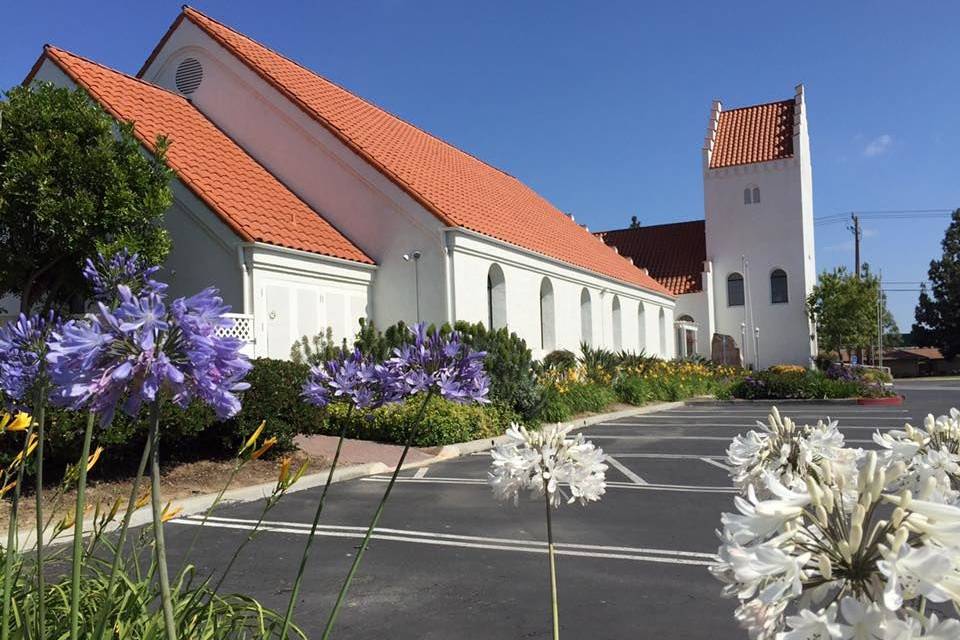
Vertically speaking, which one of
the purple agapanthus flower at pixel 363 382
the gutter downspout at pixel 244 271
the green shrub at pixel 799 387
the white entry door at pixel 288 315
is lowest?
the green shrub at pixel 799 387

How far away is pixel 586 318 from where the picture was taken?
30.1 metres

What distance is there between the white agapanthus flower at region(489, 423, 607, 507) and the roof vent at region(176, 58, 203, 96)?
922 inches

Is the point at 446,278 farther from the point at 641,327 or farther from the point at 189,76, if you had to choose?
the point at 641,327

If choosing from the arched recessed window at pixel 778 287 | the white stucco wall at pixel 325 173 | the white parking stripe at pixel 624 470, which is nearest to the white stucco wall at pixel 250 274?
the white stucco wall at pixel 325 173

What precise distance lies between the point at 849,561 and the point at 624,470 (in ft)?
37.7

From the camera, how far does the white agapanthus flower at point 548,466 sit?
2.71 metres

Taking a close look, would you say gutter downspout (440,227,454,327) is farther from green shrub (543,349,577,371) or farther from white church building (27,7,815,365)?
green shrub (543,349,577,371)

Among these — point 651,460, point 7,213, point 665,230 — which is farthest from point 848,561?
point 665,230

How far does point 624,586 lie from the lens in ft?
20.0

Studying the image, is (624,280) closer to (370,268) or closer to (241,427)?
(370,268)

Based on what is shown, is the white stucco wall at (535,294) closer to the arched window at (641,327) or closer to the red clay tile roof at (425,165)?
the arched window at (641,327)

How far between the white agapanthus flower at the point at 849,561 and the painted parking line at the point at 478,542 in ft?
18.7

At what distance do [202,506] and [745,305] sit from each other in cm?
4106

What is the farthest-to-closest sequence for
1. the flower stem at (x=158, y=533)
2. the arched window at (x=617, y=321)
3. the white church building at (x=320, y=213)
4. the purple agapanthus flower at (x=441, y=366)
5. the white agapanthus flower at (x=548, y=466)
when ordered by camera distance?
1. the arched window at (x=617, y=321)
2. the white church building at (x=320, y=213)
3. the purple agapanthus flower at (x=441, y=366)
4. the white agapanthus flower at (x=548, y=466)
5. the flower stem at (x=158, y=533)
